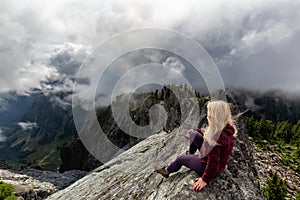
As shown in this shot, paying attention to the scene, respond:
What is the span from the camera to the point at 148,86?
23797 mm

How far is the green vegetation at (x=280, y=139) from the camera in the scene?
292 feet

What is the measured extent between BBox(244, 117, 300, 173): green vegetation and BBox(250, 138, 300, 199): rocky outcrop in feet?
15.2

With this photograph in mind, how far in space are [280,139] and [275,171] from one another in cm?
6360

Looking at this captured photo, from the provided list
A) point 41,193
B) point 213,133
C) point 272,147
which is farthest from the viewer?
point 272,147

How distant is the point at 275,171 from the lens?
71500mm

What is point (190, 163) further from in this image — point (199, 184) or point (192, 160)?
point (199, 184)

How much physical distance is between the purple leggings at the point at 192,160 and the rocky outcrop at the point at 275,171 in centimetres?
5596

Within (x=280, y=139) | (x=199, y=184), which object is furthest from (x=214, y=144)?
(x=280, y=139)

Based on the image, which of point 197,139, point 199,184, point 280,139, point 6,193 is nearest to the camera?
point 199,184

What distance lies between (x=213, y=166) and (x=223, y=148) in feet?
2.80

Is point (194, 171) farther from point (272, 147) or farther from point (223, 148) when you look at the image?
point (272, 147)

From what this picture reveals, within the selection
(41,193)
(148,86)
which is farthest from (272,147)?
(148,86)

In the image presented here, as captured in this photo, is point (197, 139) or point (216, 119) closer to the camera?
point (216, 119)

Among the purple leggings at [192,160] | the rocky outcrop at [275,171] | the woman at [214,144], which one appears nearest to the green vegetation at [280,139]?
the rocky outcrop at [275,171]
